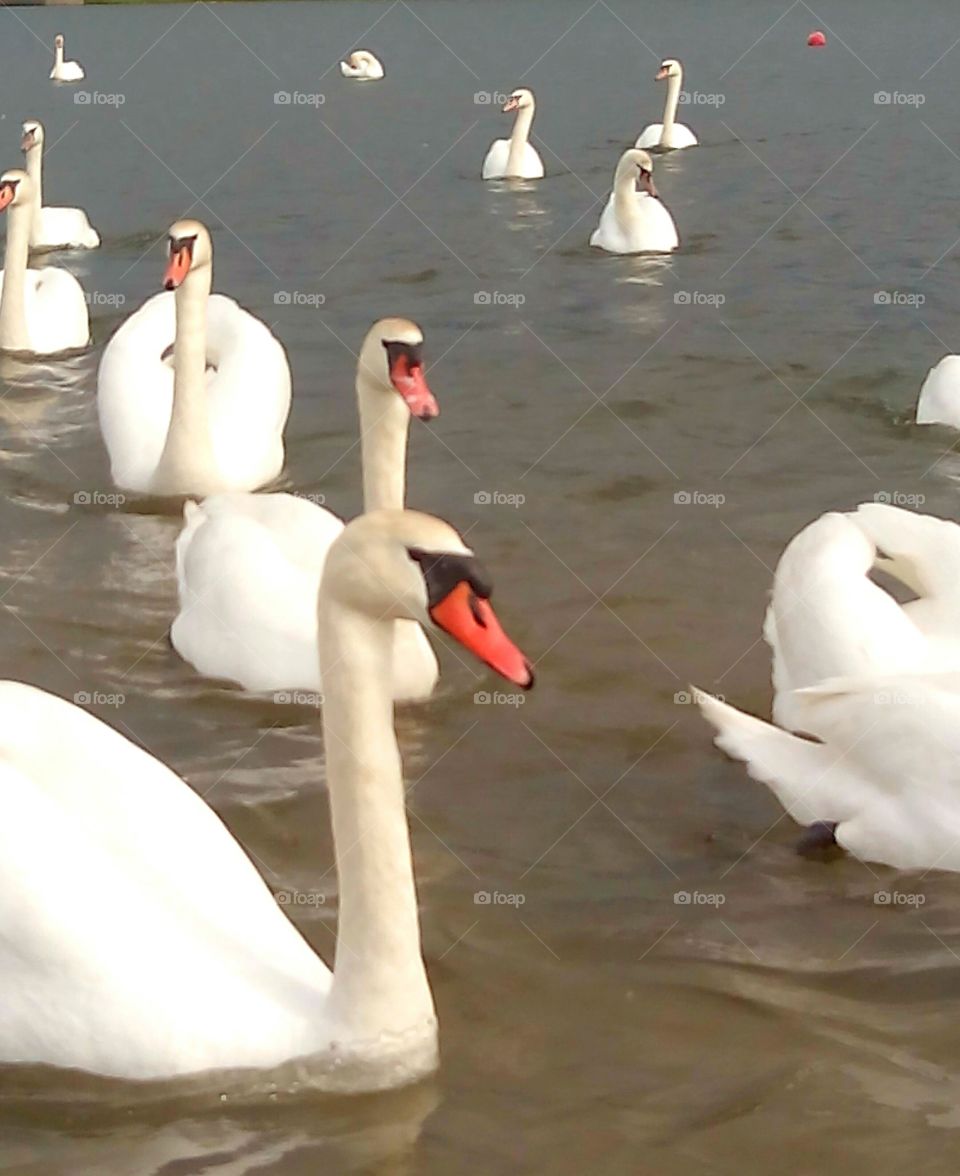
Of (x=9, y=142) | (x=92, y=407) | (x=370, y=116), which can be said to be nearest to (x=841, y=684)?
(x=92, y=407)

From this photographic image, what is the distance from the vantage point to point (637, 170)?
1555cm

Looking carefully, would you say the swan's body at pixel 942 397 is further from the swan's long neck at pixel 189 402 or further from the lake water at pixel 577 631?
the swan's long neck at pixel 189 402

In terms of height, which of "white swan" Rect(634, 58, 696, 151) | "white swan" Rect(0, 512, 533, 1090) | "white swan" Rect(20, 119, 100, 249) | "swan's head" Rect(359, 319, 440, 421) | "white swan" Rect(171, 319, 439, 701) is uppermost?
"white swan" Rect(634, 58, 696, 151)

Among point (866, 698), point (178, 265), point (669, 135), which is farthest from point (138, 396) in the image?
point (669, 135)

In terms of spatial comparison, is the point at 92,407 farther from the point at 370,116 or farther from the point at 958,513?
the point at 370,116

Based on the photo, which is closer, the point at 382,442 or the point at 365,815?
the point at 365,815

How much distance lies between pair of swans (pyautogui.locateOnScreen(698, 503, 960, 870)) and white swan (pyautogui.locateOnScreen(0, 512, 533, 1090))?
1.58 metres

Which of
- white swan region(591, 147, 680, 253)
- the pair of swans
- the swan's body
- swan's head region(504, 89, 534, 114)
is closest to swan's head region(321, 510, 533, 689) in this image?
the pair of swans

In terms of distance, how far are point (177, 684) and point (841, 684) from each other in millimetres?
2452

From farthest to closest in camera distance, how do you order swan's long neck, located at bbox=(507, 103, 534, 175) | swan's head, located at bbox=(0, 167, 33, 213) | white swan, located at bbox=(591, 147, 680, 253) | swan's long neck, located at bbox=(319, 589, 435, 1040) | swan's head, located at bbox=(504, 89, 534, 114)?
swan's head, located at bbox=(504, 89, 534, 114), swan's long neck, located at bbox=(507, 103, 534, 175), white swan, located at bbox=(591, 147, 680, 253), swan's head, located at bbox=(0, 167, 33, 213), swan's long neck, located at bbox=(319, 589, 435, 1040)

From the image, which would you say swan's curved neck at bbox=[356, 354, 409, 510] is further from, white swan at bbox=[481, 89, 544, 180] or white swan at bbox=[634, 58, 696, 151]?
white swan at bbox=[634, 58, 696, 151]

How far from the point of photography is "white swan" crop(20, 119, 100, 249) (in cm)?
1573

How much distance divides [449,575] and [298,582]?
2.83 meters

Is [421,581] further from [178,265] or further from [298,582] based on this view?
[178,265]
